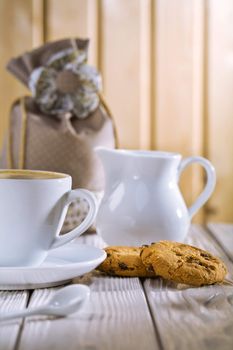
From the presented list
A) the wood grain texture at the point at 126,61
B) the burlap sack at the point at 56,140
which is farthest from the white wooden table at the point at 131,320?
the wood grain texture at the point at 126,61

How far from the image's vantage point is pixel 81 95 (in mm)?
1235

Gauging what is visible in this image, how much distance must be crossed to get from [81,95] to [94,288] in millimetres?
572

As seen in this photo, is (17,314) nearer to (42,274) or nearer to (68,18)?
(42,274)

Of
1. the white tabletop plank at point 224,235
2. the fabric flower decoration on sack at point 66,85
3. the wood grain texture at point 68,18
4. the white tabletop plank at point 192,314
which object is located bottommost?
the white tabletop plank at point 224,235

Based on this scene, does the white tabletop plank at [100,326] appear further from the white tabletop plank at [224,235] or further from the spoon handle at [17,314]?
the white tabletop plank at [224,235]

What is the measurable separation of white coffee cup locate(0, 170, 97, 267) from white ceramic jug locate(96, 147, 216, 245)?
20 cm

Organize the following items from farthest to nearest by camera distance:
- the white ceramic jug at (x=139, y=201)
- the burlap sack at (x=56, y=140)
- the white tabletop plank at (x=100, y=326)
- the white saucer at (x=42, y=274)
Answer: the burlap sack at (x=56, y=140)
the white ceramic jug at (x=139, y=201)
the white saucer at (x=42, y=274)
the white tabletop plank at (x=100, y=326)

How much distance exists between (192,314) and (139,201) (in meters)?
0.35

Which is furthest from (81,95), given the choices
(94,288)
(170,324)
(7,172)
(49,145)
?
(170,324)

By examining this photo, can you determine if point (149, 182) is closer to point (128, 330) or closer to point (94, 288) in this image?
point (94, 288)

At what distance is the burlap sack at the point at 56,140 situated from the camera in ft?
3.92

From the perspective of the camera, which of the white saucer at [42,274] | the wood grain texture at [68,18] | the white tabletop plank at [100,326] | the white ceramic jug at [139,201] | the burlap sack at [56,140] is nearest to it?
the white tabletop plank at [100,326]

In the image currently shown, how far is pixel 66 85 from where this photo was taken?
4.02 ft

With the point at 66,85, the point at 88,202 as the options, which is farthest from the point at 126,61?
the point at 88,202
